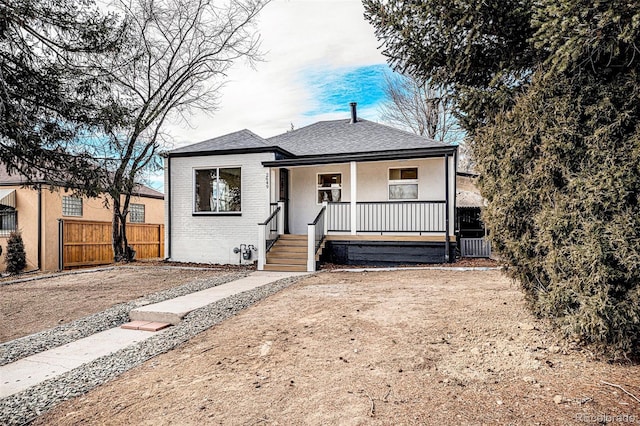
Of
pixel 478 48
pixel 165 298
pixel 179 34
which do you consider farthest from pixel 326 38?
pixel 165 298

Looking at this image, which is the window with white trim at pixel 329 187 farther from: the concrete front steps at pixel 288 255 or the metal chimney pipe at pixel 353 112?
the metal chimney pipe at pixel 353 112

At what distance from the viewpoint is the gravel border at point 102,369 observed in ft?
10.2

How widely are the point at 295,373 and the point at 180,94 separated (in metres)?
13.3

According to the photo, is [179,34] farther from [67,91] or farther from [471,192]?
[471,192]

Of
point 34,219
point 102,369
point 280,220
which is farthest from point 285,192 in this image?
point 34,219

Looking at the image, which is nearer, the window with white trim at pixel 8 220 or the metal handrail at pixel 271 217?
the metal handrail at pixel 271 217

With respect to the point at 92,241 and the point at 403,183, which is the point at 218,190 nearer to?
the point at 403,183

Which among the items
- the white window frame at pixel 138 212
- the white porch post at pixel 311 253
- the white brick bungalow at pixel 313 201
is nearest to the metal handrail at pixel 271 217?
the white brick bungalow at pixel 313 201

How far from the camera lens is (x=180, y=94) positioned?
14219mm

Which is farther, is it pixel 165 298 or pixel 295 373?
pixel 165 298

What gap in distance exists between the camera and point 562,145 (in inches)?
127

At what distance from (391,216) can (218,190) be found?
18.9ft

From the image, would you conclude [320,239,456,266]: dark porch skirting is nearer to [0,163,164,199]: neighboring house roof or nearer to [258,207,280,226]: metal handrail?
[258,207,280,226]: metal handrail

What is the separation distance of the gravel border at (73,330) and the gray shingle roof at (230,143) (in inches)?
252
